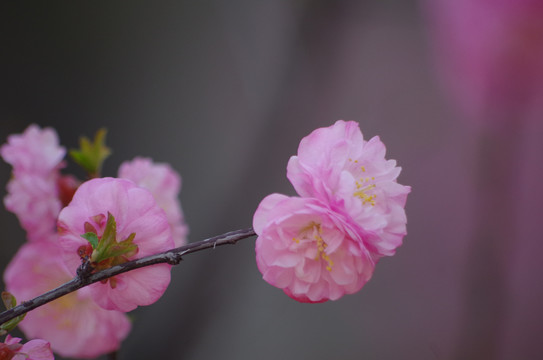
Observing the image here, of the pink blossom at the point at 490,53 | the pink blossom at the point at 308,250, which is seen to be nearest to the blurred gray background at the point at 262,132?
the pink blossom at the point at 490,53

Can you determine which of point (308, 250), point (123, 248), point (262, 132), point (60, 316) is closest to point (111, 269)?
point (123, 248)

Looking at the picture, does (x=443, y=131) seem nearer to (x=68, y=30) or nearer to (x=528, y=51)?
(x=528, y=51)

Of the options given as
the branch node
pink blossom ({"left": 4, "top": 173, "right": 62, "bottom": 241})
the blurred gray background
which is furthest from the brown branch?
the blurred gray background

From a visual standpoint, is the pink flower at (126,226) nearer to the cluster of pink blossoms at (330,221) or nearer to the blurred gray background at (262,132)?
the cluster of pink blossoms at (330,221)

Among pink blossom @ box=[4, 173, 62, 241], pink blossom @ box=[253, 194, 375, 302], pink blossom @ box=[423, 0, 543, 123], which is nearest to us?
pink blossom @ box=[253, 194, 375, 302]

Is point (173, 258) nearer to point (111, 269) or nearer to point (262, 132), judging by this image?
point (111, 269)

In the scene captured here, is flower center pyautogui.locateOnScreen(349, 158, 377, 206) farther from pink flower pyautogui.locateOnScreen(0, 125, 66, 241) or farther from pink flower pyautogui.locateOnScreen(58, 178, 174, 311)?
pink flower pyautogui.locateOnScreen(0, 125, 66, 241)

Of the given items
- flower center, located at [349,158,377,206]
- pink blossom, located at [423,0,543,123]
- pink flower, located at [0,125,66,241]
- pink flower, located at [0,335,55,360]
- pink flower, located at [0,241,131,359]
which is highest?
pink blossom, located at [423,0,543,123]

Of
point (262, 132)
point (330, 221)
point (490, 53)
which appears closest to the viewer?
point (330, 221)
